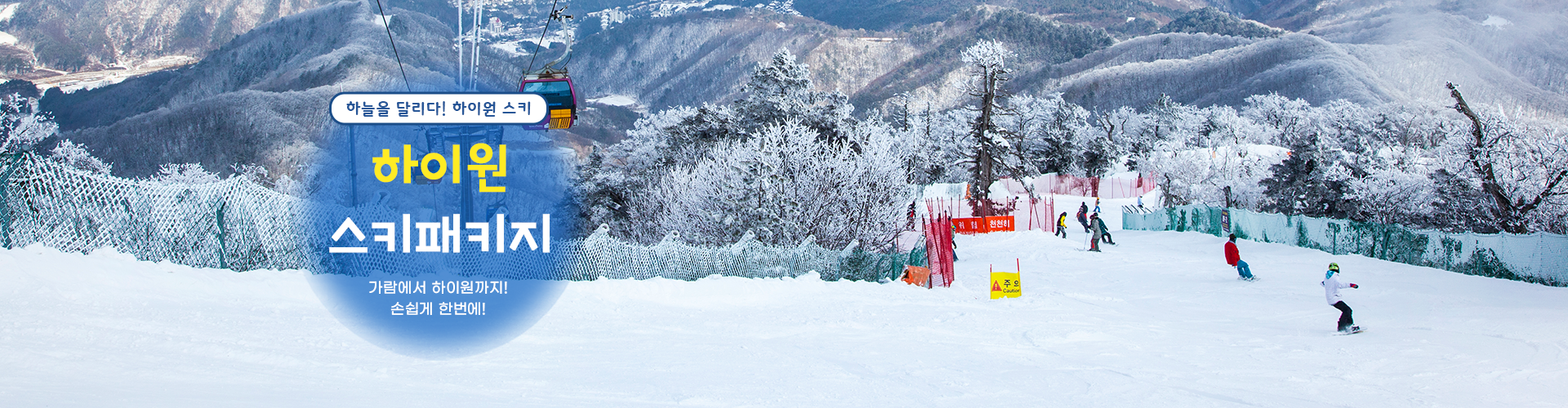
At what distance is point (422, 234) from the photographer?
941 cm

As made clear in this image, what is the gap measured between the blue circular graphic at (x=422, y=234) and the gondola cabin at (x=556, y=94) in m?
2.77

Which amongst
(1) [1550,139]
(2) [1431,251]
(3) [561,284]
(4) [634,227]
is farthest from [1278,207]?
(3) [561,284]

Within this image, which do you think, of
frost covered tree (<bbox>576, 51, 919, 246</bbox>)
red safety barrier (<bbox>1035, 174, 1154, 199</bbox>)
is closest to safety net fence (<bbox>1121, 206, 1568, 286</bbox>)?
frost covered tree (<bbox>576, 51, 919, 246</bbox>)

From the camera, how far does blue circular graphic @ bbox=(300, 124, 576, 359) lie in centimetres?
888

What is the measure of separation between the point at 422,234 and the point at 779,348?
3979 mm

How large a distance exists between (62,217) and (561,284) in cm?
621

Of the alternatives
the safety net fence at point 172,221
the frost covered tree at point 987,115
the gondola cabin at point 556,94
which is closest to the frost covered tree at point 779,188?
the frost covered tree at point 987,115

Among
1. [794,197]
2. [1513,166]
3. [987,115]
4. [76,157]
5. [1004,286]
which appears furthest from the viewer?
[76,157]

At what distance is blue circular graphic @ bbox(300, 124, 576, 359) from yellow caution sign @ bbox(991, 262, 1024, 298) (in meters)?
7.87

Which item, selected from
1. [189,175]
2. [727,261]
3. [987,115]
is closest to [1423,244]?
[727,261]

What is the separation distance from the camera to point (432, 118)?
330 inches

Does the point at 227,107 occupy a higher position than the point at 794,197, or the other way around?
the point at 227,107

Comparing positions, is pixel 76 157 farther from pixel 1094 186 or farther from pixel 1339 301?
pixel 1339 301

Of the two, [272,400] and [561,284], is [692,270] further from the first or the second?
[272,400]
